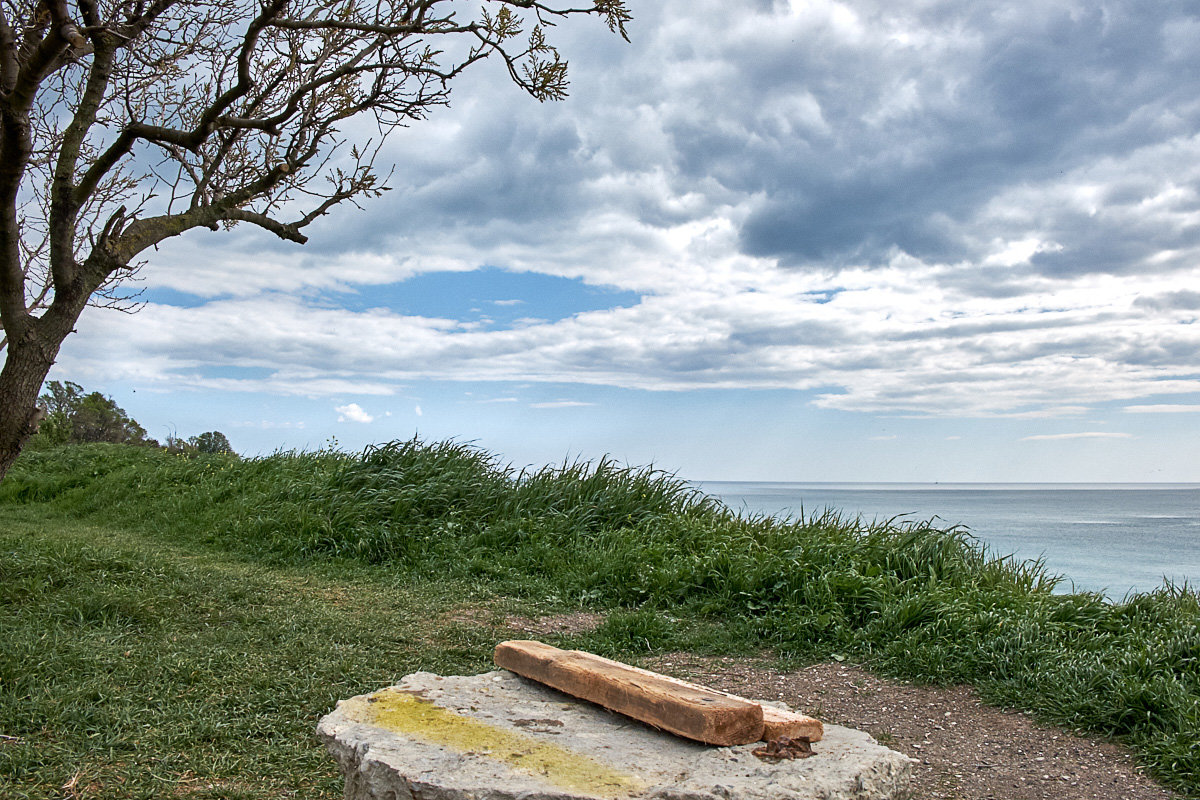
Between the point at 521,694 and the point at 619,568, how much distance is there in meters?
3.43

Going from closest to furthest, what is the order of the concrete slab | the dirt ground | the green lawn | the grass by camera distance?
the concrete slab < the green lawn < the dirt ground < the grass

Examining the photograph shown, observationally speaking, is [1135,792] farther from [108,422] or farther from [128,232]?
[108,422]

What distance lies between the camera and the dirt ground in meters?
3.24

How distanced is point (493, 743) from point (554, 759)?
0.67 ft

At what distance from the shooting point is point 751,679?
4414mm

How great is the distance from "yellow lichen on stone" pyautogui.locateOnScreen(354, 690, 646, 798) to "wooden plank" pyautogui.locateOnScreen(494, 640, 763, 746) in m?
0.27

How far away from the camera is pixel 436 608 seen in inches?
218

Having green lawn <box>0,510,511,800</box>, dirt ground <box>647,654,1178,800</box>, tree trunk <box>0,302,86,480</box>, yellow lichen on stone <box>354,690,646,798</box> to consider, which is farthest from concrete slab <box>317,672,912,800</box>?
tree trunk <box>0,302,86,480</box>

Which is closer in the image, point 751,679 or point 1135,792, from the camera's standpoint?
point 1135,792

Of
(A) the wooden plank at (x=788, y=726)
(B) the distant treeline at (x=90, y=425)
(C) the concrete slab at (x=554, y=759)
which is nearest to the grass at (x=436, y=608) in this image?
(C) the concrete slab at (x=554, y=759)

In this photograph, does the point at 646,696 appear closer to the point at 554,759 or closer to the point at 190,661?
the point at 554,759

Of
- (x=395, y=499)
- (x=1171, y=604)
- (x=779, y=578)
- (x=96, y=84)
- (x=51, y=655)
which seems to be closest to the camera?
(x=51, y=655)

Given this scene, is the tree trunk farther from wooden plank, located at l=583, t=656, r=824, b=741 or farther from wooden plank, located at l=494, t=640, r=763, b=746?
wooden plank, located at l=583, t=656, r=824, b=741

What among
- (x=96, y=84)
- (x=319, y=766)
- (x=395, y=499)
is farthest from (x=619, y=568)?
(x=96, y=84)
